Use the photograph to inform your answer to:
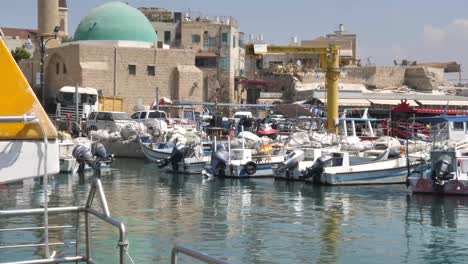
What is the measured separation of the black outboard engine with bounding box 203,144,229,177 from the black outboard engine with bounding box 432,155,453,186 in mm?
9001

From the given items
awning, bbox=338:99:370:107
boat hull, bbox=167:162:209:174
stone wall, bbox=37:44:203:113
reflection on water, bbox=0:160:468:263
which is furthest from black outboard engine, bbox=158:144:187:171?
awning, bbox=338:99:370:107

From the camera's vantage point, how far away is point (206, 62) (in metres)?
61.0

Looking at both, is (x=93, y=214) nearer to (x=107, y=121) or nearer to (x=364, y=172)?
(x=364, y=172)

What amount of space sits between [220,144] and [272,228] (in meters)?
14.8

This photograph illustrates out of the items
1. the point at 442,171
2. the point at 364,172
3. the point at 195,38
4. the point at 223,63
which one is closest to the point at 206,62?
the point at 223,63

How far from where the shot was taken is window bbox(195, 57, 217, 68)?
199 ft

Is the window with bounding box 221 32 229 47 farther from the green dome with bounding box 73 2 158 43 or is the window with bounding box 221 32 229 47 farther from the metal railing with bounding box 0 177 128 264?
the metal railing with bounding box 0 177 128 264

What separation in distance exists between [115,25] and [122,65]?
5.10m

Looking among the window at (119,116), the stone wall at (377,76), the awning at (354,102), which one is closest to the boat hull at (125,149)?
the window at (119,116)

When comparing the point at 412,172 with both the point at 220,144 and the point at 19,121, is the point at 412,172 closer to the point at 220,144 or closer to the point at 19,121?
the point at 220,144

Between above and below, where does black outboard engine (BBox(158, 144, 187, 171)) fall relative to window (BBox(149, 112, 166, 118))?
below

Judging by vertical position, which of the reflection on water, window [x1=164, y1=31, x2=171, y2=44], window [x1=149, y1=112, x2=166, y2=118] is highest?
window [x1=164, y1=31, x2=171, y2=44]

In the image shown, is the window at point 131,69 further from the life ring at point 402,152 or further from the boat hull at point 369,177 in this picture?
the boat hull at point 369,177

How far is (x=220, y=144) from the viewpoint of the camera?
31.3 meters
